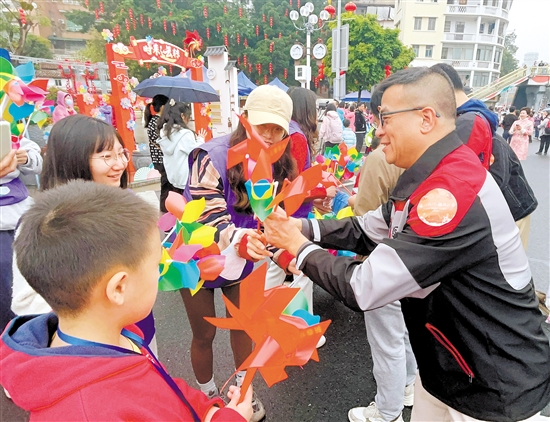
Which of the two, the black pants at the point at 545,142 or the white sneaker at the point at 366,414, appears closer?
the white sneaker at the point at 366,414

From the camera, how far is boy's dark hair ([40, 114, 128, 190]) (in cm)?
153

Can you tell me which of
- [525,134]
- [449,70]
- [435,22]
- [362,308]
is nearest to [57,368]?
[362,308]

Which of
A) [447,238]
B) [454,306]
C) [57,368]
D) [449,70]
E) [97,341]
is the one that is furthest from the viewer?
[449,70]

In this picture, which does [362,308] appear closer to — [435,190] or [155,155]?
[435,190]

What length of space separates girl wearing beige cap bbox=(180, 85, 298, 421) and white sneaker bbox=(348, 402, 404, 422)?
976 mm

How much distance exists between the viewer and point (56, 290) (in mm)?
796

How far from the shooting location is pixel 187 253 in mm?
1174

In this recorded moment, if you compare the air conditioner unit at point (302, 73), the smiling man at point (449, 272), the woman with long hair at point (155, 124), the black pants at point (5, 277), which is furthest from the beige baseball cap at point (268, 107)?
the air conditioner unit at point (302, 73)

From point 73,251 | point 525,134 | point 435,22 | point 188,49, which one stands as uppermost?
point 435,22

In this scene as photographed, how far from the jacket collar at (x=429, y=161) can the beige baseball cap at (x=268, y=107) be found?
0.61 meters

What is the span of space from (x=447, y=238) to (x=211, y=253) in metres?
0.78

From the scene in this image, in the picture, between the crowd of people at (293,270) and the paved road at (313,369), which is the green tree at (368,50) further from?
the crowd of people at (293,270)

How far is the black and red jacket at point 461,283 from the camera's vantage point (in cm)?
109

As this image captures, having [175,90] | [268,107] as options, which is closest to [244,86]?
[175,90]
